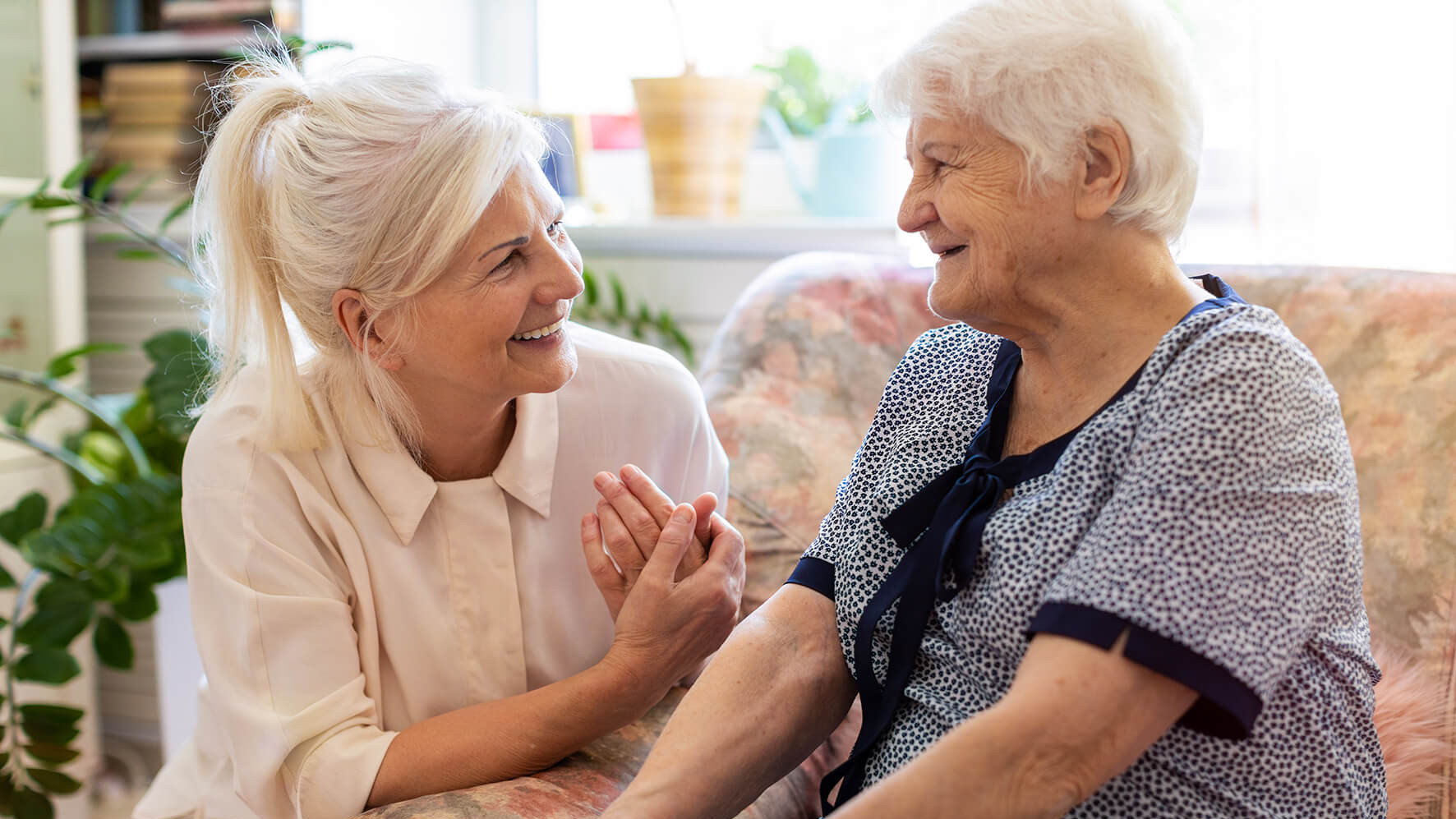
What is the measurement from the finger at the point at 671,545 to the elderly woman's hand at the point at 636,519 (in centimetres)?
2

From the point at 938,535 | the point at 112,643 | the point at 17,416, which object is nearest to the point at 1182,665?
the point at 938,535

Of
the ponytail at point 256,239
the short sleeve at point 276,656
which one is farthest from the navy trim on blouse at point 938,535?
the ponytail at point 256,239

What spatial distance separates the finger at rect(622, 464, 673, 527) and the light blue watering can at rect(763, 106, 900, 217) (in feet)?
4.11

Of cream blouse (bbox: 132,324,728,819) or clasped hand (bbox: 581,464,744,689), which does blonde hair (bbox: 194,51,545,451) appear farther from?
clasped hand (bbox: 581,464,744,689)

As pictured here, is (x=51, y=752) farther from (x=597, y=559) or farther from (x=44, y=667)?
(x=597, y=559)

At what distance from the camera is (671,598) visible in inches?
50.1

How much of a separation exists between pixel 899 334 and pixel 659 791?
2.87 feet

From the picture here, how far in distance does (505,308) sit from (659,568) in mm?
323

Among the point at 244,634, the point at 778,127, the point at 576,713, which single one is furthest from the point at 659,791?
the point at 778,127

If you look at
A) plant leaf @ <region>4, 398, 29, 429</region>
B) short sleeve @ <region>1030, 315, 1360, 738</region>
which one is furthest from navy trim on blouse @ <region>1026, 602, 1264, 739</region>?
plant leaf @ <region>4, 398, 29, 429</region>

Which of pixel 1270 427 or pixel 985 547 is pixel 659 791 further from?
pixel 1270 427

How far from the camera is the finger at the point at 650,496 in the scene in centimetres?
129

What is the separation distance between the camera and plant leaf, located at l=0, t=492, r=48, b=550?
1.95 metres

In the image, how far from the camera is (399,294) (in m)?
1.24
